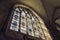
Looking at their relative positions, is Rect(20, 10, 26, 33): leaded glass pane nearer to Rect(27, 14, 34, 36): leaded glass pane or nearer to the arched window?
the arched window

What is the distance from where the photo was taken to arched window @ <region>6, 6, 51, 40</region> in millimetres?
4133

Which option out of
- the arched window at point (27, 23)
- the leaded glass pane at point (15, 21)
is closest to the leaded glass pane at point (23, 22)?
the arched window at point (27, 23)

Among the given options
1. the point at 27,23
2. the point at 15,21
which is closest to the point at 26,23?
the point at 27,23

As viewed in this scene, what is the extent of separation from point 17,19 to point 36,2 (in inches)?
42.3

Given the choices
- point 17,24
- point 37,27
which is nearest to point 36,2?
point 37,27

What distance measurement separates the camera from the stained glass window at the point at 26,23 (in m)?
4.13

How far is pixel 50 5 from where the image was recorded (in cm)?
552

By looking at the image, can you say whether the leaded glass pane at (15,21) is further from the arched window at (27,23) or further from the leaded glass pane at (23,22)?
the leaded glass pane at (23,22)

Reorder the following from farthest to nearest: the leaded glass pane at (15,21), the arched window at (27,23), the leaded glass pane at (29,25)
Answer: the leaded glass pane at (29,25), the arched window at (27,23), the leaded glass pane at (15,21)

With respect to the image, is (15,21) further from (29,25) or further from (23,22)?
(29,25)

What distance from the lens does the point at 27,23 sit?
4469 millimetres

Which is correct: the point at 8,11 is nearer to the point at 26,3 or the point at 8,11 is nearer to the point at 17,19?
the point at 17,19

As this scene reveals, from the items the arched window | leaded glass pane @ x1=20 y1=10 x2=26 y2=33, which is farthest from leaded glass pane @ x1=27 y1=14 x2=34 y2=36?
leaded glass pane @ x1=20 y1=10 x2=26 y2=33

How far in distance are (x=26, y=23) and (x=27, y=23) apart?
3 cm
